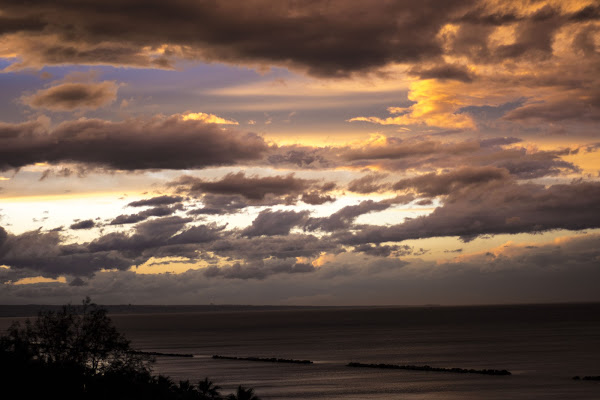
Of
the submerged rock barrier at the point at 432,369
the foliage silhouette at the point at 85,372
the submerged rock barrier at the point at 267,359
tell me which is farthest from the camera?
the submerged rock barrier at the point at 267,359

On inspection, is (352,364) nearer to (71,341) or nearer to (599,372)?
(599,372)

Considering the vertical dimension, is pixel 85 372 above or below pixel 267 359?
above

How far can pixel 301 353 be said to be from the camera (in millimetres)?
192500

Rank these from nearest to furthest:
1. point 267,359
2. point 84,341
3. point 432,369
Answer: point 84,341
point 432,369
point 267,359

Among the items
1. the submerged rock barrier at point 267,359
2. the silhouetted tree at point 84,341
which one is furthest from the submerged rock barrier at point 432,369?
the silhouetted tree at point 84,341

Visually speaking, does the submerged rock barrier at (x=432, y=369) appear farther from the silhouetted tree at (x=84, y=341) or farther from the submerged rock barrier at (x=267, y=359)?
the silhouetted tree at (x=84, y=341)

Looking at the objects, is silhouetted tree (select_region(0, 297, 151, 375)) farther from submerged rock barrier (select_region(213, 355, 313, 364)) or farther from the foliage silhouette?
submerged rock barrier (select_region(213, 355, 313, 364))

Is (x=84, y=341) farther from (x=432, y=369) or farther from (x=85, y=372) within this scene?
(x=432, y=369)

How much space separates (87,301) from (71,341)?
499 cm

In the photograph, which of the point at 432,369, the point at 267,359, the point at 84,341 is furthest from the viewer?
the point at 267,359

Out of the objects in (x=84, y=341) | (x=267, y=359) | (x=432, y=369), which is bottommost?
(x=267, y=359)

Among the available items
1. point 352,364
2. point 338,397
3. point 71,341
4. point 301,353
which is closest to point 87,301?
point 71,341

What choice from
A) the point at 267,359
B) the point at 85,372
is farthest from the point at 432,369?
the point at 85,372

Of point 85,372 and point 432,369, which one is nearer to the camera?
point 85,372
